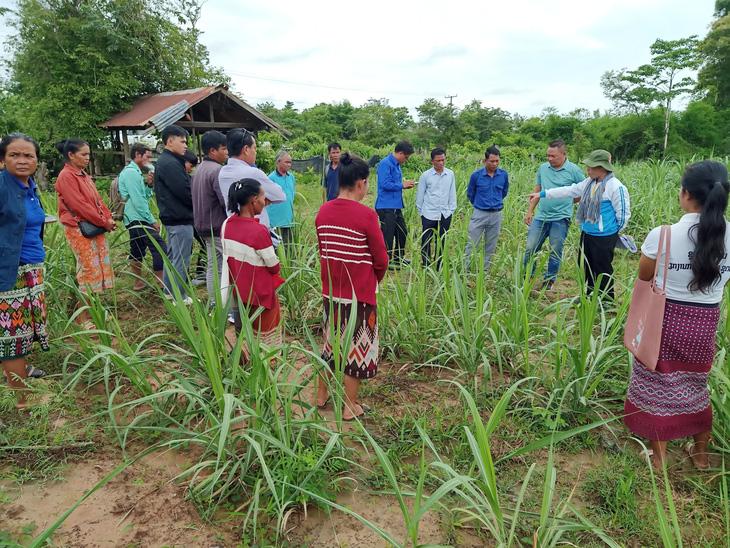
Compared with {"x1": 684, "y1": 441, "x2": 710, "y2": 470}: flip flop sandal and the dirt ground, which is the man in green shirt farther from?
{"x1": 684, "y1": 441, "x2": 710, "y2": 470}: flip flop sandal

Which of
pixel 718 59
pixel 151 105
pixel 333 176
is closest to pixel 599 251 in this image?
pixel 333 176

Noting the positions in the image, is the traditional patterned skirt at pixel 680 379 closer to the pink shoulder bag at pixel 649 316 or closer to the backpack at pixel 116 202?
the pink shoulder bag at pixel 649 316

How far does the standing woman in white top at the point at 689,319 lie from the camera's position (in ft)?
6.29

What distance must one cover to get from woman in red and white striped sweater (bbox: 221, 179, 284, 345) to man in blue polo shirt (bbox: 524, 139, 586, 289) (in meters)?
2.72

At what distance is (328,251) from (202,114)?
1258 cm

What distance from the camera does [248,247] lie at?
247 centimetres

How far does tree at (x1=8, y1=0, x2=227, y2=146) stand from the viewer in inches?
533

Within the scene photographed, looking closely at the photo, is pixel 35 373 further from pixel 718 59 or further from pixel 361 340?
pixel 718 59

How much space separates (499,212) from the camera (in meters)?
4.87

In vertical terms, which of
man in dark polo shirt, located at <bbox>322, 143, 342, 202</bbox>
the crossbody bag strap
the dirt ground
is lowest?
the dirt ground

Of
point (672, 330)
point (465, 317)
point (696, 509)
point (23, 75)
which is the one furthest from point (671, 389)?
point (23, 75)

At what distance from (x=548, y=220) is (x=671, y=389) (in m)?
2.56

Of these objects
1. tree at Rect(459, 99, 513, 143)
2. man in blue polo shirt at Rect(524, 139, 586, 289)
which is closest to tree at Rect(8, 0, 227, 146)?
man in blue polo shirt at Rect(524, 139, 586, 289)

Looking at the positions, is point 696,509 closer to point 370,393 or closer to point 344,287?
point 370,393
